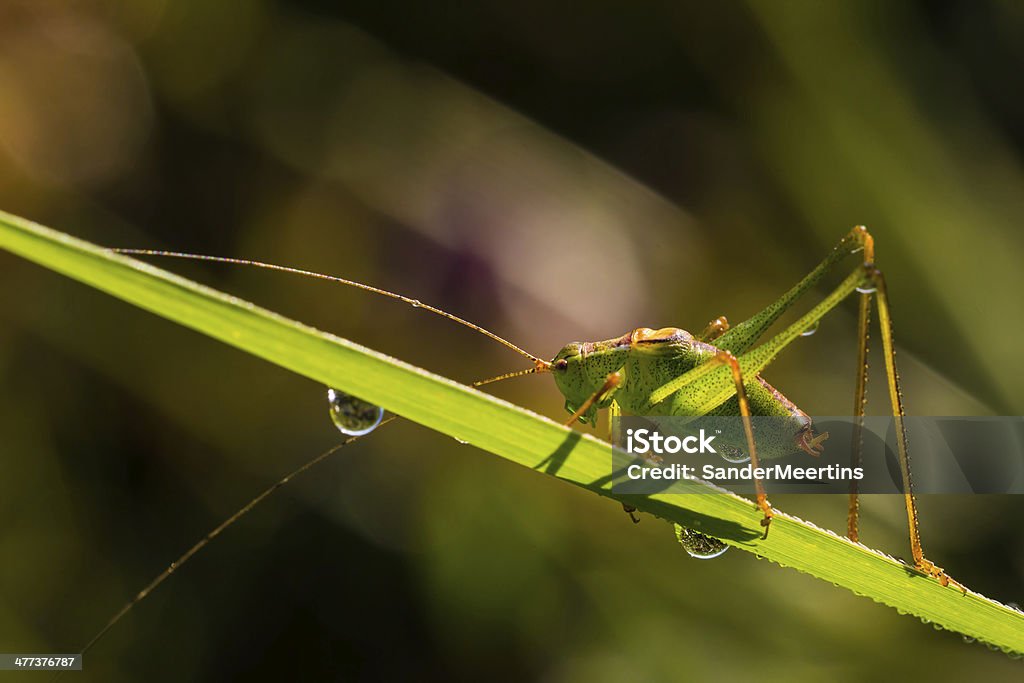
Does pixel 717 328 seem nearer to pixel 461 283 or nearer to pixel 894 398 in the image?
pixel 894 398

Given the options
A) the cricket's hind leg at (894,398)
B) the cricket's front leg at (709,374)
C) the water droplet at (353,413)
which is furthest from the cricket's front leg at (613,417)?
the water droplet at (353,413)

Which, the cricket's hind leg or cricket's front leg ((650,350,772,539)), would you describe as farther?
cricket's front leg ((650,350,772,539))

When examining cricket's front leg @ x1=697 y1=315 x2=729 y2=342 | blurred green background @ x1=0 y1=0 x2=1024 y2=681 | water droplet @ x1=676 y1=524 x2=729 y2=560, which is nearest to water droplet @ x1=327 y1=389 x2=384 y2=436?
water droplet @ x1=676 y1=524 x2=729 y2=560

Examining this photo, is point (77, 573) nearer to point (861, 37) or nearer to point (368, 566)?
point (368, 566)

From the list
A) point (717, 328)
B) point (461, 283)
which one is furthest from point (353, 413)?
point (461, 283)

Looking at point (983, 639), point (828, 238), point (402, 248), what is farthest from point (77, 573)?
point (828, 238)

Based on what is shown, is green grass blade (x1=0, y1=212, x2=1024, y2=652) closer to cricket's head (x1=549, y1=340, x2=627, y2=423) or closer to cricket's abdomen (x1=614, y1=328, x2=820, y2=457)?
cricket's abdomen (x1=614, y1=328, x2=820, y2=457)

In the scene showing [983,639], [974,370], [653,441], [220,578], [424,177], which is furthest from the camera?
[424,177]
